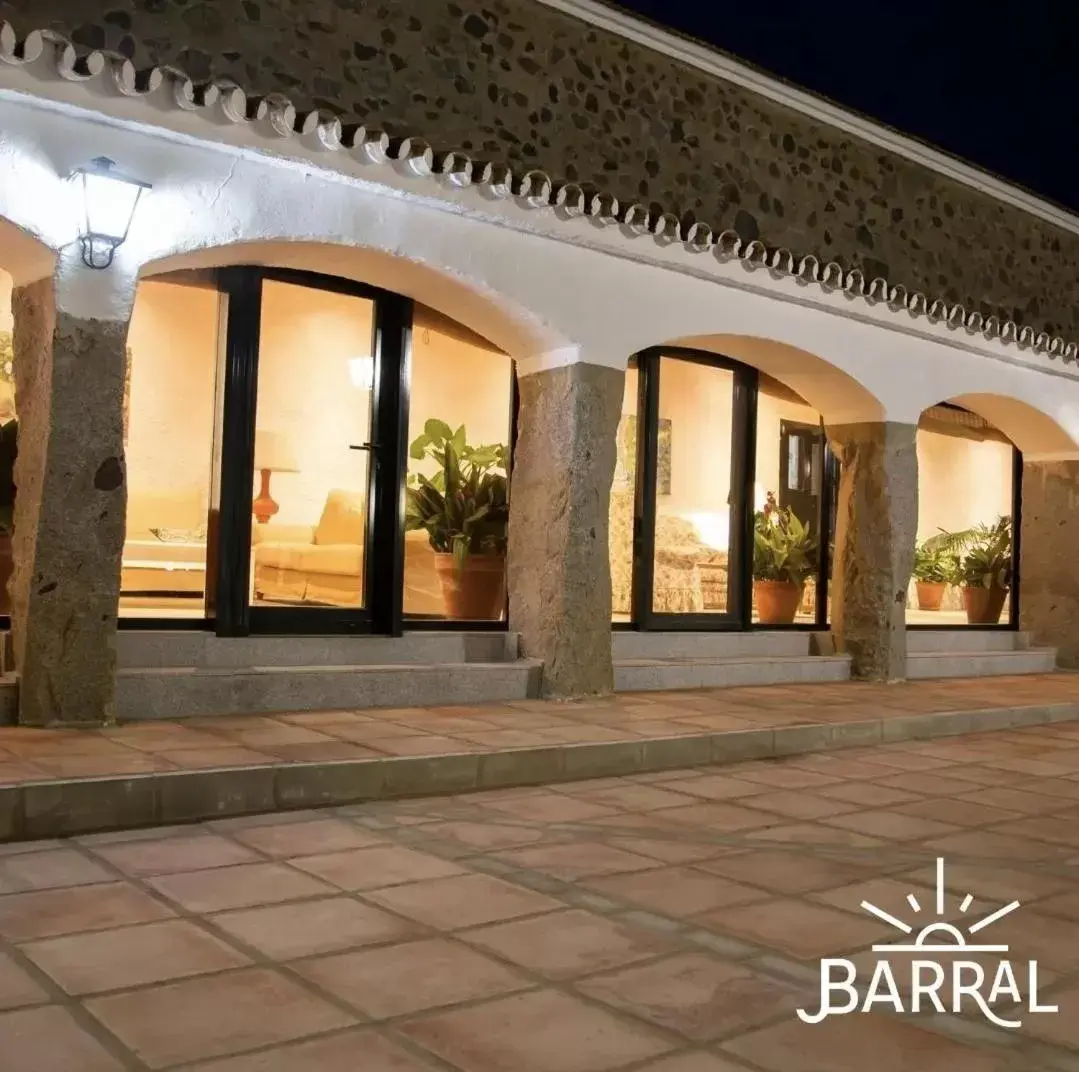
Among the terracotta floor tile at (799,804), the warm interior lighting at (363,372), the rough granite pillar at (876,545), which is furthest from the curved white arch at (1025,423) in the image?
the terracotta floor tile at (799,804)

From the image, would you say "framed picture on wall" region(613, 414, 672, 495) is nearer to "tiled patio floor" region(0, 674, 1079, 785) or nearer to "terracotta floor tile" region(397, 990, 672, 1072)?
"tiled patio floor" region(0, 674, 1079, 785)

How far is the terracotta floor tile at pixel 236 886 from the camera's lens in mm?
3084

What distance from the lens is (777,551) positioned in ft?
29.1

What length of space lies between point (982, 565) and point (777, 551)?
2.90m

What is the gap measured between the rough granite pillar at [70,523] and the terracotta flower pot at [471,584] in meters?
2.47

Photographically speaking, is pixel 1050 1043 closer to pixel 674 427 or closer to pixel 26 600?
pixel 26 600

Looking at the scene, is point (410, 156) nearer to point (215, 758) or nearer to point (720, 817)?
point (215, 758)

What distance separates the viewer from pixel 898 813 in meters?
4.54

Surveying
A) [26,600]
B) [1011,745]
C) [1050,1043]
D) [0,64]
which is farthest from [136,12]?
[1011,745]

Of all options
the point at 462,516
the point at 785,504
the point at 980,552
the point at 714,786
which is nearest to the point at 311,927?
the point at 714,786

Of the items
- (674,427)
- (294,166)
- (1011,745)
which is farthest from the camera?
(674,427)

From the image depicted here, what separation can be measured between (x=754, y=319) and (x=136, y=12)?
4062 millimetres

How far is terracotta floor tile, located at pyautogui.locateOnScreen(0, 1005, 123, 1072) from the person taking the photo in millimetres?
2053

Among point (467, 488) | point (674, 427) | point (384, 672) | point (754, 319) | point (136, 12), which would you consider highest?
point (136, 12)
